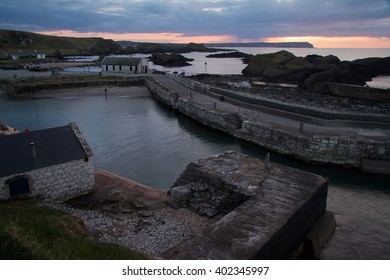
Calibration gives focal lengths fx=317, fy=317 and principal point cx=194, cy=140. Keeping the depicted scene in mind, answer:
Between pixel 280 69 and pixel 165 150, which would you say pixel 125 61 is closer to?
pixel 280 69

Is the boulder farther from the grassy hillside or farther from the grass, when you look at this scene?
the grassy hillside

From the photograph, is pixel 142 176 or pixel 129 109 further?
pixel 129 109

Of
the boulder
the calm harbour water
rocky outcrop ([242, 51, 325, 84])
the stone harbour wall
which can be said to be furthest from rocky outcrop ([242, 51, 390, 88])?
the boulder

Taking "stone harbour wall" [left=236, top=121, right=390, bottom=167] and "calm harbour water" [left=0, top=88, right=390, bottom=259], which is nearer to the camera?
"calm harbour water" [left=0, top=88, right=390, bottom=259]

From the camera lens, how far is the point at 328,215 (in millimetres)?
11812

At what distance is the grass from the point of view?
210 inches

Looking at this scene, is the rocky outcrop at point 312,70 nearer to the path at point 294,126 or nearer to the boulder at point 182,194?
the path at point 294,126

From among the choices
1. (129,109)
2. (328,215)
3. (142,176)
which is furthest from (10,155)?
(129,109)

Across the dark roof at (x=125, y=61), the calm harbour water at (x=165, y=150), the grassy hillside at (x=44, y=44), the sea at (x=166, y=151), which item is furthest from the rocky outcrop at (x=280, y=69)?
the grassy hillside at (x=44, y=44)

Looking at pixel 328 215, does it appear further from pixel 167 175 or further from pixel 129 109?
pixel 129 109

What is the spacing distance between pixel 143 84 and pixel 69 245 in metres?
48.1

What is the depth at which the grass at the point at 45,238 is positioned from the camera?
5.32 m

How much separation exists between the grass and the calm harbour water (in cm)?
648
